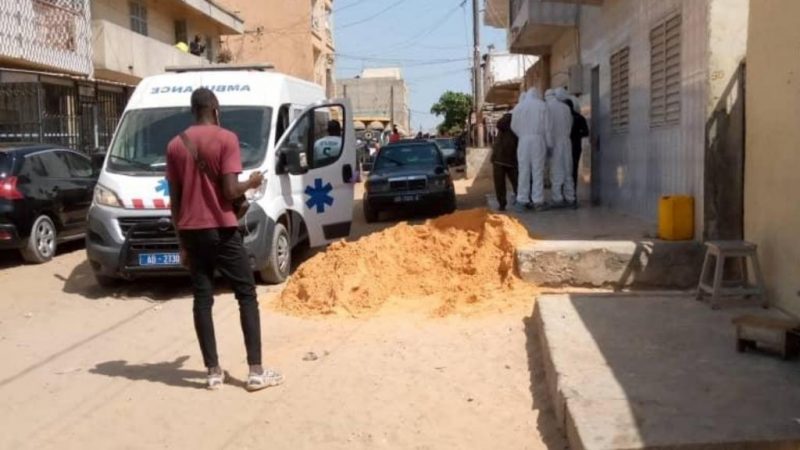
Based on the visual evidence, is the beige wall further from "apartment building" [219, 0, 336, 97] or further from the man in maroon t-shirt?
"apartment building" [219, 0, 336, 97]

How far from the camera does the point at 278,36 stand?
41.2m

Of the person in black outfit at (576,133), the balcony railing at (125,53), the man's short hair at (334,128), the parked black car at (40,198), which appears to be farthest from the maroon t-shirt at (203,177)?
the balcony railing at (125,53)

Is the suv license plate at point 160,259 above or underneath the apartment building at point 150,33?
underneath

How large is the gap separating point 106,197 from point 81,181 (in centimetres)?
385

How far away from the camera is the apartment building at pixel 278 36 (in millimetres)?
40781

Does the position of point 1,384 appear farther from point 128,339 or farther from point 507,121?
point 507,121

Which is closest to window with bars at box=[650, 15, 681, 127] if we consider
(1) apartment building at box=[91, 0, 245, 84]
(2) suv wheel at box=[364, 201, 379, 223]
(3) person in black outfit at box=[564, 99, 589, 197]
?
(3) person in black outfit at box=[564, 99, 589, 197]

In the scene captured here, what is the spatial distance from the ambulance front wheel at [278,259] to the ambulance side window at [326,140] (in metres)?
1.10

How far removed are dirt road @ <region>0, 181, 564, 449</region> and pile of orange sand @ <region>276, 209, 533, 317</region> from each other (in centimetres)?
34

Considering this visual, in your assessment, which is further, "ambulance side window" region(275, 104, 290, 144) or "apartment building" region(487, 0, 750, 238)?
"ambulance side window" region(275, 104, 290, 144)

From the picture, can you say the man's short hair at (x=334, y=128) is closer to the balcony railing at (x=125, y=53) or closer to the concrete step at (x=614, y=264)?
the concrete step at (x=614, y=264)

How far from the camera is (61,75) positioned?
19.0m

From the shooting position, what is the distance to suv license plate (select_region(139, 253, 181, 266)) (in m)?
8.45

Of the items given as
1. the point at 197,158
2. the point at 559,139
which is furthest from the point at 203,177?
the point at 559,139
